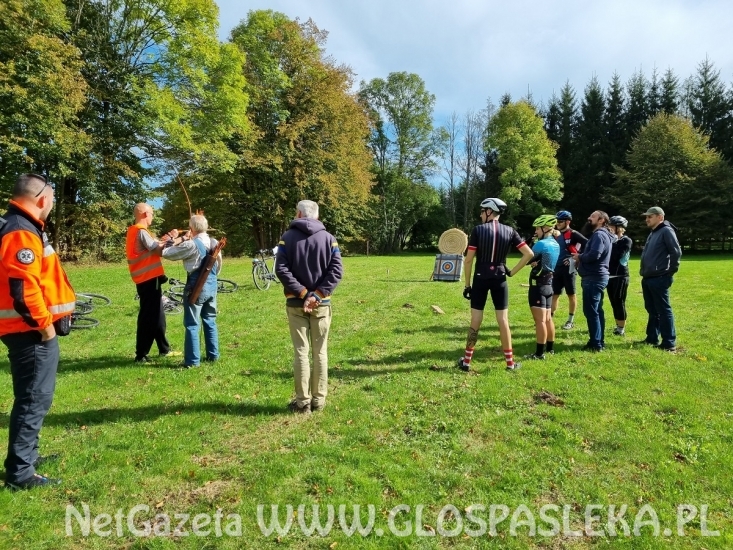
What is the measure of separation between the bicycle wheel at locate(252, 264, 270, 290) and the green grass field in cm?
587

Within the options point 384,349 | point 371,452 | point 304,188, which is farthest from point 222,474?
point 304,188

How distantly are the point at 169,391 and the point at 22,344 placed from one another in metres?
2.07

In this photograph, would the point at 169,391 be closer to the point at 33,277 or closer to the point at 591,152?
the point at 33,277

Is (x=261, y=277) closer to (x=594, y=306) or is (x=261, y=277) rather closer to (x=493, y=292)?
(x=493, y=292)

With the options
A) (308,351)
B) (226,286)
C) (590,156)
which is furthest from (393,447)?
(590,156)

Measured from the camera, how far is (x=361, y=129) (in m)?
30.5

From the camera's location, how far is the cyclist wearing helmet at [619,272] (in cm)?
745

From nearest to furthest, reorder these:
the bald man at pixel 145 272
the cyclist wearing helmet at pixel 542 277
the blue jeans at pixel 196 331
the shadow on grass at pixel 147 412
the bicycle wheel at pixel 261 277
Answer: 1. the shadow on grass at pixel 147 412
2. the blue jeans at pixel 196 331
3. the bald man at pixel 145 272
4. the cyclist wearing helmet at pixel 542 277
5. the bicycle wheel at pixel 261 277

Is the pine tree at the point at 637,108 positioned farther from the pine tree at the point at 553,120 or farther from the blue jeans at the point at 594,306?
the blue jeans at the point at 594,306

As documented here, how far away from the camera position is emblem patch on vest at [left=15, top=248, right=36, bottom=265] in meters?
3.02

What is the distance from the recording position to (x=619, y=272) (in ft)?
24.8

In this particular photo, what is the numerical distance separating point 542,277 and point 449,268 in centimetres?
937

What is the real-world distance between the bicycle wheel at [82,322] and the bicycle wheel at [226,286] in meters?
4.33

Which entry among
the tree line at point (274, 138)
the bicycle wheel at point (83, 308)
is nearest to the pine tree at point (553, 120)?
the tree line at point (274, 138)
